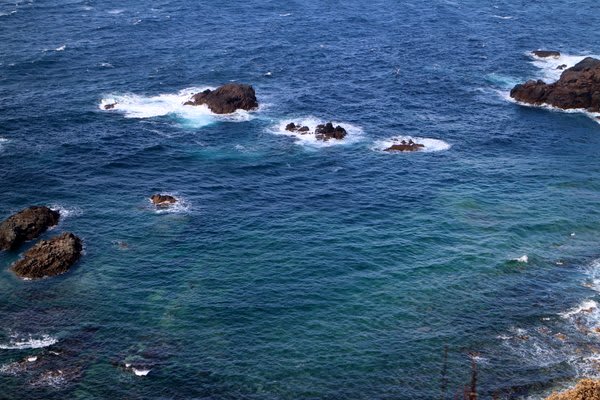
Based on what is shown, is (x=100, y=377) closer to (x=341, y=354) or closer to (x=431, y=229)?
(x=341, y=354)

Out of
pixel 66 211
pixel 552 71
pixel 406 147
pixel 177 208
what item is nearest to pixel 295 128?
pixel 406 147

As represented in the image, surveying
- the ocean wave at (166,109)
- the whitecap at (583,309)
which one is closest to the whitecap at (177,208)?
the ocean wave at (166,109)

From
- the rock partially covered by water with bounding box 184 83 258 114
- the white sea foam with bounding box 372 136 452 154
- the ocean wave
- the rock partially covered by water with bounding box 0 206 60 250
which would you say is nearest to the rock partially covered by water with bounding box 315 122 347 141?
the white sea foam with bounding box 372 136 452 154

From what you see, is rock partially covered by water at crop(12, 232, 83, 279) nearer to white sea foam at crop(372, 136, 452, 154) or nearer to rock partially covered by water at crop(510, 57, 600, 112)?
white sea foam at crop(372, 136, 452, 154)

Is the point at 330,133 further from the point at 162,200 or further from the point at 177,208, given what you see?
the point at 162,200

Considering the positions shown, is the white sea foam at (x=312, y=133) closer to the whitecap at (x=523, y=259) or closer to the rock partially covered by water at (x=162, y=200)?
the rock partially covered by water at (x=162, y=200)

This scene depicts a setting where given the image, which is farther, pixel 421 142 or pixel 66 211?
pixel 421 142
